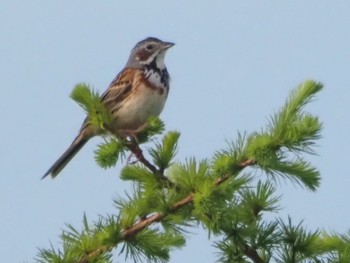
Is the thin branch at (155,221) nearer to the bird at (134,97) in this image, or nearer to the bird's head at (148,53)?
the bird at (134,97)

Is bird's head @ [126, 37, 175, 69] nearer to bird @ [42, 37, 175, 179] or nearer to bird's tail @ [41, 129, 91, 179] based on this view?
bird @ [42, 37, 175, 179]

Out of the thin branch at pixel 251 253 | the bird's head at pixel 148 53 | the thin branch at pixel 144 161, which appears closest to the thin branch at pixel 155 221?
the thin branch at pixel 251 253

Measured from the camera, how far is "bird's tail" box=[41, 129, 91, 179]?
7707mm

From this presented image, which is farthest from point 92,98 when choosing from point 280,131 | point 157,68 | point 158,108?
point 157,68

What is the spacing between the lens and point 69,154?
7938 mm

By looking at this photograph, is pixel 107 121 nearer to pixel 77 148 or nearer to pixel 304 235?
pixel 304 235

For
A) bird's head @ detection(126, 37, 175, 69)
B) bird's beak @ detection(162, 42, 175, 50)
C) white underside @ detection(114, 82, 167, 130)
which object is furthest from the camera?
bird's beak @ detection(162, 42, 175, 50)

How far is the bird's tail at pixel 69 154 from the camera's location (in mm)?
7707

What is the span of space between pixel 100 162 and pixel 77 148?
348cm

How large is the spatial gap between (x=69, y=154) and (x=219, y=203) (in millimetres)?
4126

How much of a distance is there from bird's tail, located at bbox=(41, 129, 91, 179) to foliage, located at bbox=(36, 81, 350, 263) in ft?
11.1

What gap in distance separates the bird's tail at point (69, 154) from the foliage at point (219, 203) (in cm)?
339

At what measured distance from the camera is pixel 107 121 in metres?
4.42

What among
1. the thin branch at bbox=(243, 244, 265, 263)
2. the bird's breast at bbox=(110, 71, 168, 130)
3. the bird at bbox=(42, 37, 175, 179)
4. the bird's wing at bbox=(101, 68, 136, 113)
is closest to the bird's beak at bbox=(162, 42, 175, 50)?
the bird at bbox=(42, 37, 175, 179)
